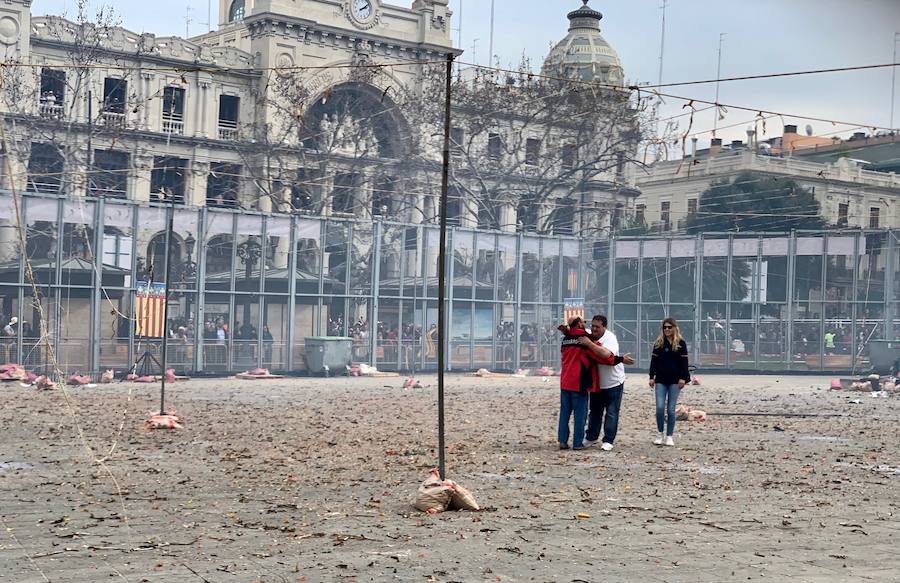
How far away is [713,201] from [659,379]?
199 feet

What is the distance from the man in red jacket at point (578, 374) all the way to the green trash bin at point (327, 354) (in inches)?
942

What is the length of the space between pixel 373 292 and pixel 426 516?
3201cm

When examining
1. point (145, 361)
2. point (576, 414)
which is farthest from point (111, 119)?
point (576, 414)

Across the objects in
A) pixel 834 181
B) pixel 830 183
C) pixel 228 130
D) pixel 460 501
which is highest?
pixel 228 130

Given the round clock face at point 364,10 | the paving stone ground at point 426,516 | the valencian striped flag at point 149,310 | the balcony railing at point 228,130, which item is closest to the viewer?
the paving stone ground at point 426,516

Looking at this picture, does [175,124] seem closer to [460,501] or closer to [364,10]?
[364,10]

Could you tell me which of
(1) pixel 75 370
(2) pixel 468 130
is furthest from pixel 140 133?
(1) pixel 75 370

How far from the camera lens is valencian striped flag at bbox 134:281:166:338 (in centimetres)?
3262

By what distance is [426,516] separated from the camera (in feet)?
32.0

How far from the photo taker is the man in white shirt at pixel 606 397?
49.4 feet

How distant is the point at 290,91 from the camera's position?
61844 millimetres

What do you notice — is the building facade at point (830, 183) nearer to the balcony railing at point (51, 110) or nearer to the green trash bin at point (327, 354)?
the balcony railing at point (51, 110)

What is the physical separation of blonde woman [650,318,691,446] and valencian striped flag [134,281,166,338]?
62.4 feet

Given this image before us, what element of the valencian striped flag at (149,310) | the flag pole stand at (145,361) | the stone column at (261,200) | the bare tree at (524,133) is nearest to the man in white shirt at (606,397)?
the valencian striped flag at (149,310)
